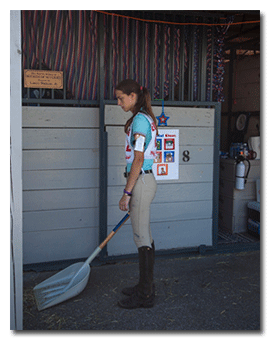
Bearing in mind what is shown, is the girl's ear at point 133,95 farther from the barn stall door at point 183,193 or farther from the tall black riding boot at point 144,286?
the tall black riding boot at point 144,286

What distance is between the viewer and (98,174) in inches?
164

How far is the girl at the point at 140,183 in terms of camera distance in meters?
2.96

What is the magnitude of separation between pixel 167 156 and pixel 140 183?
1.40 m

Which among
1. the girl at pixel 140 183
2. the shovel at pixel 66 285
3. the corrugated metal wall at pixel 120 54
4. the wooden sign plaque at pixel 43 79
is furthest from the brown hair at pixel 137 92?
the wooden sign plaque at pixel 43 79

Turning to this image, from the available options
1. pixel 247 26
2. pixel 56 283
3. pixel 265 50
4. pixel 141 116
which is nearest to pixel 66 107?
pixel 141 116

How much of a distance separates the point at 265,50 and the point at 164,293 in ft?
8.06

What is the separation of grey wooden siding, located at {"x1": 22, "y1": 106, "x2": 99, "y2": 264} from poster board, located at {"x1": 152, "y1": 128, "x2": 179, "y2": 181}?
785 millimetres

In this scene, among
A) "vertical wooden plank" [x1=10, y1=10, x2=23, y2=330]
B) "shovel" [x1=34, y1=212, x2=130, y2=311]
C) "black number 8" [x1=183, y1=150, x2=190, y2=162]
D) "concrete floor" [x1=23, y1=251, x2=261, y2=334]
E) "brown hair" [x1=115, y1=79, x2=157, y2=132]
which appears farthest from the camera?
"black number 8" [x1=183, y1=150, x2=190, y2=162]

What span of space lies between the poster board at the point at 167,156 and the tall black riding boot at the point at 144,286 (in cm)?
141

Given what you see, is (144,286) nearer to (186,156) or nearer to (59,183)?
(59,183)

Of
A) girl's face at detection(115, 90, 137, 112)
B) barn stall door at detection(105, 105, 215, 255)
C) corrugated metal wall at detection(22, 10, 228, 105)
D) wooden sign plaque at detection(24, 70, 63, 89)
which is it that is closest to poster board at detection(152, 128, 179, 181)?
barn stall door at detection(105, 105, 215, 255)

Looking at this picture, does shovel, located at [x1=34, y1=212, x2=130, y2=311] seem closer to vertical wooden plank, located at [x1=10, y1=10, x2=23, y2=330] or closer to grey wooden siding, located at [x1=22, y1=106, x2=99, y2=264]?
grey wooden siding, located at [x1=22, y1=106, x2=99, y2=264]

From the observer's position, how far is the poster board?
4.29 metres

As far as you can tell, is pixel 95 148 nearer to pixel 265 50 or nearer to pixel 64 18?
pixel 64 18
